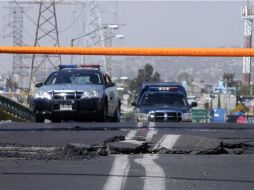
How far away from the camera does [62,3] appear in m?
48.2

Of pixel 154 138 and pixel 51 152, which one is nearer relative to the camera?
pixel 51 152

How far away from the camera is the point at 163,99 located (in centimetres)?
2344

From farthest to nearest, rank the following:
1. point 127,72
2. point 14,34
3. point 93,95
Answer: point 127,72 → point 14,34 → point 93,95

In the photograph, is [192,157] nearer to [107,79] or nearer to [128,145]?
[128,145]

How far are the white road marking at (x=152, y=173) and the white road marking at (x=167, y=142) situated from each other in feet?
2.02

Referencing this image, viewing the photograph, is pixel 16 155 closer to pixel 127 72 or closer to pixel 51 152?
pixel 51 152

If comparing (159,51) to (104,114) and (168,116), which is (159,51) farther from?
(168,116)

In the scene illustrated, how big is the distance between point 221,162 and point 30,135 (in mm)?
4069

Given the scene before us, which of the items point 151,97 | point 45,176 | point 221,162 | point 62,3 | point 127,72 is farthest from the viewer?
point 127,72

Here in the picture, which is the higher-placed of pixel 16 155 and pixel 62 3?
pixel 62 3

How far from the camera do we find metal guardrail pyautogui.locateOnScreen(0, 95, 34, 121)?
2562cm

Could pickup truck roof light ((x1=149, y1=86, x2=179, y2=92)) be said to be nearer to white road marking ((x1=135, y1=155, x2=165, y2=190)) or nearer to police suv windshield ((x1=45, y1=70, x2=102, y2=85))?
police suv windshield ((x1=45, y1=70, x2=102, y2=85))

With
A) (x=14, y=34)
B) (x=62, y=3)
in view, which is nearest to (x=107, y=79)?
(x=62, y=3)

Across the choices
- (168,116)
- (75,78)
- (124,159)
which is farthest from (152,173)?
(168,116)
